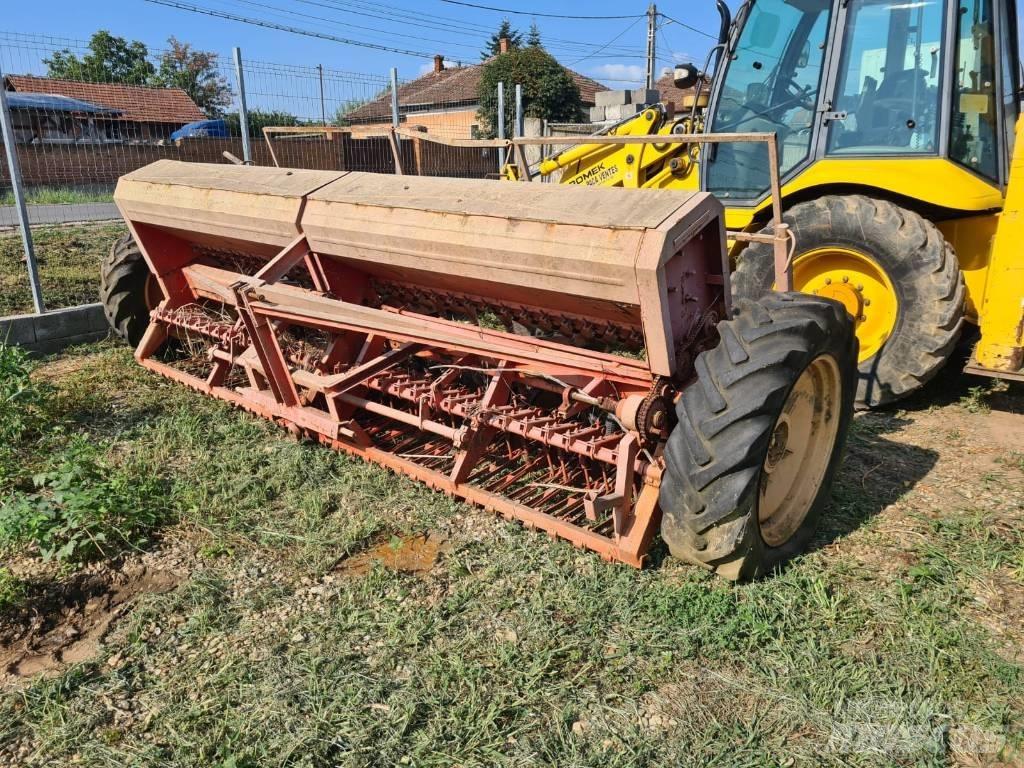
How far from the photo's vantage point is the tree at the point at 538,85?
64.5 feet

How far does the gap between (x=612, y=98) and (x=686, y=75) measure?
18.4 feet

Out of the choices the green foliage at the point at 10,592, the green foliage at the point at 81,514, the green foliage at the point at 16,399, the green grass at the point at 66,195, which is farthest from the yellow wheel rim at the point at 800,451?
the green grass at the point at 66,195

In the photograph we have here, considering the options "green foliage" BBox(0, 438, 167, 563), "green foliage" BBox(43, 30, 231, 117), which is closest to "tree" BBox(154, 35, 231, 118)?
"green foliage" BBox(43, 30, 231, 117)

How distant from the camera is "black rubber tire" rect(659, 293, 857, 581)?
2631 mm

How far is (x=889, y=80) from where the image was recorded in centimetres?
465

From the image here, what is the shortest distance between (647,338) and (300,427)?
6.69 feet

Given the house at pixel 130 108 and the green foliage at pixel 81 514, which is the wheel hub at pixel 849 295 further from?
the house at pixel 130 108

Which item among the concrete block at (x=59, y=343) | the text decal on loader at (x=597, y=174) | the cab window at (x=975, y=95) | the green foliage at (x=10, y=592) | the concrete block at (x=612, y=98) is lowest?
the green foliage at (x=10, y=592)

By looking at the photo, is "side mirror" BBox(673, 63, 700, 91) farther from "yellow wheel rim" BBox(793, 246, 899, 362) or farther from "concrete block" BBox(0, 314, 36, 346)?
"concrete block" BBox(0, 314, 36, 346)

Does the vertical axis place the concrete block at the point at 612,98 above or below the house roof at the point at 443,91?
below

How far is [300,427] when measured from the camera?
410cm

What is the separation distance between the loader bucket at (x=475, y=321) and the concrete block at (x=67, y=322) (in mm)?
1550

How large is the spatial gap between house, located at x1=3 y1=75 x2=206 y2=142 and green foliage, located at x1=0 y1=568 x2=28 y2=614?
788 centimetres

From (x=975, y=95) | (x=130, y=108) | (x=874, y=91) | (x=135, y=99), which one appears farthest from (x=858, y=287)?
(x=135, y=99)
